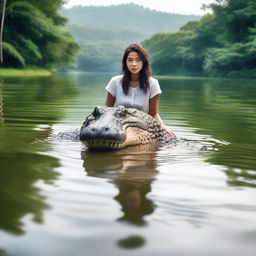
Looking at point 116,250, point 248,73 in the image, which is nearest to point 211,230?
point 116,250

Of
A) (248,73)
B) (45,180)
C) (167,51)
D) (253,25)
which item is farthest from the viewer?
(167,51)

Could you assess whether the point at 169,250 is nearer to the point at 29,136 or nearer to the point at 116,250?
the point at 116,250

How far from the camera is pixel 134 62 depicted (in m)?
4.94

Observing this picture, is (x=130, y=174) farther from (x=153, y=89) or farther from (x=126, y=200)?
(x=153, y=89)

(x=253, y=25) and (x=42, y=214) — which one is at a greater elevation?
(x=253, y=25)

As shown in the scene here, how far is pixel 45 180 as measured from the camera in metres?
2.72

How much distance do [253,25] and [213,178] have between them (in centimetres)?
4581

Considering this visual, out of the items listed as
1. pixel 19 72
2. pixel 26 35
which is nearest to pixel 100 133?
pixel 19 72

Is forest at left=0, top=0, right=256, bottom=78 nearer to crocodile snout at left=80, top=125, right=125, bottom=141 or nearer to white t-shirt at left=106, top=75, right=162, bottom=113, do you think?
white t-shirt at left=106, top=75, right=162, bottom=113

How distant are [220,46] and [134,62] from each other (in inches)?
2057

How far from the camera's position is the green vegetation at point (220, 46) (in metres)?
41.8

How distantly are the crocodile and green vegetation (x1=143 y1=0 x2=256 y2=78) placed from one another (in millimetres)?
35128

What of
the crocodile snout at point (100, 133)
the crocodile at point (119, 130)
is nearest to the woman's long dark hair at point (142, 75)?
the crocodile at point (119, 130)

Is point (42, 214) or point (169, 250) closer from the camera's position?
point (169, 250)
